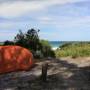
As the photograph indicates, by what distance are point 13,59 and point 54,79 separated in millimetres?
2751

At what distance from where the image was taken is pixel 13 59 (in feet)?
51.4

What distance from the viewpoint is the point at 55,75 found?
547 inches

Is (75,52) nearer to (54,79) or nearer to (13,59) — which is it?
(13,59)

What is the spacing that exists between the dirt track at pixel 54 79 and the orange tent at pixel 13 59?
0.44 m

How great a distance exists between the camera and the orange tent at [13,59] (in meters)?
15.5

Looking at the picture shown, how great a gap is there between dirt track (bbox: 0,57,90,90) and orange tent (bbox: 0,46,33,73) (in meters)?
0.44

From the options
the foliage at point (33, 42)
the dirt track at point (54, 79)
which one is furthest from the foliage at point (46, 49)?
the dirt track at point (54, 79)

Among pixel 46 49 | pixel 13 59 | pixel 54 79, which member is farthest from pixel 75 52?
pixel 54 79

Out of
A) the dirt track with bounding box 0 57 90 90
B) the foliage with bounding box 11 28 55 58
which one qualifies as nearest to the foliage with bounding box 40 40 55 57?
the foliage with bounding box 11 28 55 58

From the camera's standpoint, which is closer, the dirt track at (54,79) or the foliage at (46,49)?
the dirt track at (54,79)

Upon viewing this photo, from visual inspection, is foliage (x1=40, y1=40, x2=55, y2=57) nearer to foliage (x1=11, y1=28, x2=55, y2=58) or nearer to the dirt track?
foliage (x1=11, y1=28, x2=55, y2=58)

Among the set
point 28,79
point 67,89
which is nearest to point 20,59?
point 28,79

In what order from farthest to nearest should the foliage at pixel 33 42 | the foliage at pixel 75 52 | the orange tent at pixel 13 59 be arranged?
the foliage at pixel 33 42 → the foliage at pixel 75 52 → the orange tent at pixel 13 59

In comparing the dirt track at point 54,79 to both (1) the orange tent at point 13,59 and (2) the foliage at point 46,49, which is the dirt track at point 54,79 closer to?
(1) the orange tent at point 13,59
